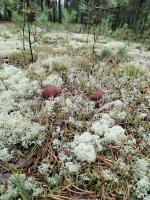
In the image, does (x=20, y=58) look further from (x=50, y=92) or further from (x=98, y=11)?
(x=98, y=11)

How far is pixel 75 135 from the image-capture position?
358cm

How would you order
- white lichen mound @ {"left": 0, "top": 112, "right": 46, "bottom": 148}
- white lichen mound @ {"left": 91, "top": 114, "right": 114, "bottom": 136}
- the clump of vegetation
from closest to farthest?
white lichen mound @ {"left": 0, "top": 112, "right": 46, "bottom": 148} < white lichen mound @ {"left": 91, "top": 114, "right": 114, "bottom": 136} < the clump of vegetation

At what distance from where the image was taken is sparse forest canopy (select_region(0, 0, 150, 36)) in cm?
541

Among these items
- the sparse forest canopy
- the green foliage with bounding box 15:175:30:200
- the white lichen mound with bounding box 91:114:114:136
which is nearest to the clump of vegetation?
the sparse forest canopy

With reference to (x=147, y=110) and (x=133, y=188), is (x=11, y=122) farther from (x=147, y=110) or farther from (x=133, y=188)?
(x=147, y=110)

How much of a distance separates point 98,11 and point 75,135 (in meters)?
5.83

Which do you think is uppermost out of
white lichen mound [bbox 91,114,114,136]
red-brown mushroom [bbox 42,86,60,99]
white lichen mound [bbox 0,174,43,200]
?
red-brown mushroom [bbox 42,86,60,99]

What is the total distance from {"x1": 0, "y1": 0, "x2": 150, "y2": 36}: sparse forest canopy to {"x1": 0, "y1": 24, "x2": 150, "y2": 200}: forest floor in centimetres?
148

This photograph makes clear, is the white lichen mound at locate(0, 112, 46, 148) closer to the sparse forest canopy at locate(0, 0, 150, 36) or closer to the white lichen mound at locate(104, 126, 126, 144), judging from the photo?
the white lichen mound at locate(104, 126, 126, 144)

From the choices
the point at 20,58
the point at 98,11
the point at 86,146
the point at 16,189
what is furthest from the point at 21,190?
the point at 98,11

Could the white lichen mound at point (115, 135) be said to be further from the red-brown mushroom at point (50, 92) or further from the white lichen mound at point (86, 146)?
the red-brown mushroom at point (50, 92)

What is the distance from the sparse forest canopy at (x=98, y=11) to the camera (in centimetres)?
541

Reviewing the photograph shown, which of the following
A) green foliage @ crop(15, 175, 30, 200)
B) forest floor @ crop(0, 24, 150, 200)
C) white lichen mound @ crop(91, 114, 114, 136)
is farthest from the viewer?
white lichen mound @ crop(91, 114, 114, 136)

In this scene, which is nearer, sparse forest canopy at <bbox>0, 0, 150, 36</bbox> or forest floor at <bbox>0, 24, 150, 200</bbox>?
forest floor at <bbox>0, 24, 150, 200</bbox>
